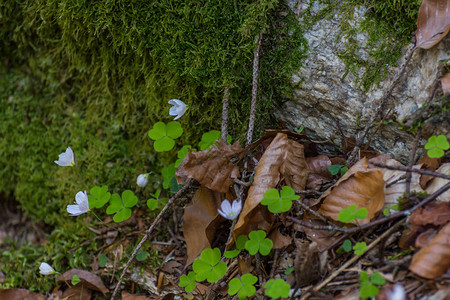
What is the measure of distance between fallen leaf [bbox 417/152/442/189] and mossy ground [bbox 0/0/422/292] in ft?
2.12

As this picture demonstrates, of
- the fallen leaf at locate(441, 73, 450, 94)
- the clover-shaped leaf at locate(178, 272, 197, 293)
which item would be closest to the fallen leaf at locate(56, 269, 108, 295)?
the clover-shaped leaf at locate(178, 272, 197, 293)

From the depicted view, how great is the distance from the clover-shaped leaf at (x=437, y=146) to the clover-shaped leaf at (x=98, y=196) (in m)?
2.19

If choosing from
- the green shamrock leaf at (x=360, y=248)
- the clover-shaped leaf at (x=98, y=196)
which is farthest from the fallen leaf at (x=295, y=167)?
the clover-shaped leaf at (x=98, y=196)

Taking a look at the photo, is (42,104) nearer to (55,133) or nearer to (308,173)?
(55,133)

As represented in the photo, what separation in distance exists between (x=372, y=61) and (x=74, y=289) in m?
2.61

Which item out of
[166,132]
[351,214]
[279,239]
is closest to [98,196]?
[166,132]

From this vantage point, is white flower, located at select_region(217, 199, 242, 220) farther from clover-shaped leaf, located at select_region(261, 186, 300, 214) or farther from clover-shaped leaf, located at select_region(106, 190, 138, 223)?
clover-shaped leaf, located at select_region(106, 190, 138, 223)

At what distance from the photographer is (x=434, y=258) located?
5.30 feet

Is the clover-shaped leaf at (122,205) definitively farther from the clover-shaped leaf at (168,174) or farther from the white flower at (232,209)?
the white flower at (232,209)

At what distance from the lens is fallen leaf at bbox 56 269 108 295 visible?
264 centimetres

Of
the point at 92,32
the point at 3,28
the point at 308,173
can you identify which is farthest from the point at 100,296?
the point at 3,28

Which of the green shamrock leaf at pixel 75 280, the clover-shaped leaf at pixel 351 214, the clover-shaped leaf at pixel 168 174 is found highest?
the clover-shaped leaf at pixel 351 214

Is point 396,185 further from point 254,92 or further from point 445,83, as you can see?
point 254,92

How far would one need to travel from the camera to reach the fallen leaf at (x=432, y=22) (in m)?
2.04
